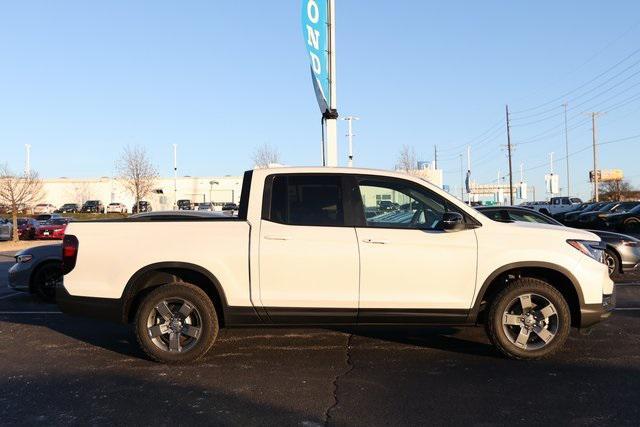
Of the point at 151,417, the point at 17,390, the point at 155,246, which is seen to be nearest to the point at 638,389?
the point at 151,417

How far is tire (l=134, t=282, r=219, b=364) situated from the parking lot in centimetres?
19

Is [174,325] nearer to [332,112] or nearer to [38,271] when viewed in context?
[38,271]

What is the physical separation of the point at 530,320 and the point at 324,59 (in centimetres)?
975

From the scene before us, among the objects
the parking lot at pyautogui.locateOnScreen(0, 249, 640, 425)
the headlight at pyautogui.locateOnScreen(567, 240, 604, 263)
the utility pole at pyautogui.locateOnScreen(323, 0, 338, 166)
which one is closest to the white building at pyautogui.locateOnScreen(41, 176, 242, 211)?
the utility pole at pyautogui.locateOnScreen(323, 0, 338, 166)

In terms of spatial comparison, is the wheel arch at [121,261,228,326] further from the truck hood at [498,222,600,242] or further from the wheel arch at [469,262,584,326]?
the truck hood at [498,222,600,242]

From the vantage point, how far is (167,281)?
235 inches

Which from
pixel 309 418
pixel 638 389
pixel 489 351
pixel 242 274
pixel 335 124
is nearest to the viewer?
pixel 309 418

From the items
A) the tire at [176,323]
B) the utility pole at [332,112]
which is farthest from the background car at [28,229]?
the tire at [176,323]

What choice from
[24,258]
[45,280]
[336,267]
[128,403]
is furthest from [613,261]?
[24,258]

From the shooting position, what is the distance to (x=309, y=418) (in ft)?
14.4

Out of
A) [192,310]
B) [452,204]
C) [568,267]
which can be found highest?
[452,204]

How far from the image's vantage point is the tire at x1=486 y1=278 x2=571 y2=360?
18.8 ft

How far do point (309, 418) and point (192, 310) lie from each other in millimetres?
1947

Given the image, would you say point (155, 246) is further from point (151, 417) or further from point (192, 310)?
point (151, 417)
